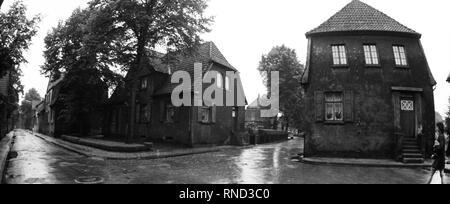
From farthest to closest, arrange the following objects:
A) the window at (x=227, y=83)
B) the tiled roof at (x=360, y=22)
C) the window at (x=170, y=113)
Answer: the window at (x=227, y=83) < the window at (x=170, y=113) < the tiled roof at (x=360, y=22)

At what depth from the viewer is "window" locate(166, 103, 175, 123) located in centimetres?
2347

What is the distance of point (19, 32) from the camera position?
16.0 meters

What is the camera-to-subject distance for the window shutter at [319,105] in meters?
16.6

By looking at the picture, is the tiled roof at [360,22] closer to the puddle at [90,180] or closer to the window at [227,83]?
the window at [227,83]

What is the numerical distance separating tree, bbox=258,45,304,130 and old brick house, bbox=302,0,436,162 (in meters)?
23.6

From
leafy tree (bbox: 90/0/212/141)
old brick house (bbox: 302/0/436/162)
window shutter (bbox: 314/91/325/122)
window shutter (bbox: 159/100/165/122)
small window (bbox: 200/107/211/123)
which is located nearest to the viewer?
old brick house (bbox: 302/0/436/162)

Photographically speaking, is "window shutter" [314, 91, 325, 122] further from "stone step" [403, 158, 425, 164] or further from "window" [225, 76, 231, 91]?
"window" [225, 76, 231, 91]

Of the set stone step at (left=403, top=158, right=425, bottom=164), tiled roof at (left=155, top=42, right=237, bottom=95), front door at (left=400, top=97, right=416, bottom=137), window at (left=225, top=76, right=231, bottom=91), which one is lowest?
stone step at (left=403, top=158, right=425, bottom=164)

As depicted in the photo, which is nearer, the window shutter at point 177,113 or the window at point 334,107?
the window at point 334,107

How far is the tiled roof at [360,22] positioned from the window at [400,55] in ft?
3.14

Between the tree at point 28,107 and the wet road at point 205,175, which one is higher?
the tree at point 28,107

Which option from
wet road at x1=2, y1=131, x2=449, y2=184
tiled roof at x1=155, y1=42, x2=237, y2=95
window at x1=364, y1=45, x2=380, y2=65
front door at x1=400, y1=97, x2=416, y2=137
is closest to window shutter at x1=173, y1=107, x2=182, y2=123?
tiled roof at x1=155, y1=42, x2=237, y2=95

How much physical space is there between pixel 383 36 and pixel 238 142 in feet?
46.7

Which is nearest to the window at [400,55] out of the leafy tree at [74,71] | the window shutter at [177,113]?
the window shutter at [177,113]
